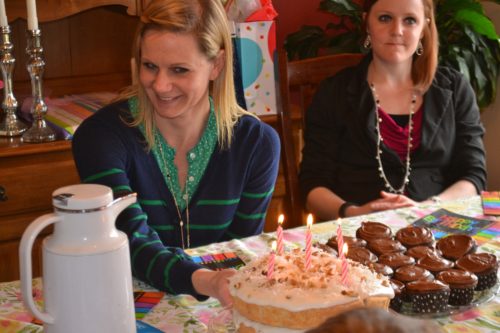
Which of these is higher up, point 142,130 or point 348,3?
point 348,3

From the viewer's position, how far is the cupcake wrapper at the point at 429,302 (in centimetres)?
128

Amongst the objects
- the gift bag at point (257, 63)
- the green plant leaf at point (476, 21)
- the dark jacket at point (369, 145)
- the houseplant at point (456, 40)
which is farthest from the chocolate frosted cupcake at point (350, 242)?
the green plant leaf at point (476, 21)

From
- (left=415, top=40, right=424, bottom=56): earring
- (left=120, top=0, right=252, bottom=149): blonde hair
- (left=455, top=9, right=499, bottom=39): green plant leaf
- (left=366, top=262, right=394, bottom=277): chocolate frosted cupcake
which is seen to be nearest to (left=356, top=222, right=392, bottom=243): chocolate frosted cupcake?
(left=366, top=262, right=394, bottom=277): chocolate frosted cupcake

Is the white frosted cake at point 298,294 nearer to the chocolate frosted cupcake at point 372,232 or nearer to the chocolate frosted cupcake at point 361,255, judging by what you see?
the chocolate frosted cupcake at point 361,255

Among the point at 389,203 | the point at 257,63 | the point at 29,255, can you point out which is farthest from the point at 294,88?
the point at 29,255

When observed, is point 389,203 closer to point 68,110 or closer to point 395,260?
point 395,260

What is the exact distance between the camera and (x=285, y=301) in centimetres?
111

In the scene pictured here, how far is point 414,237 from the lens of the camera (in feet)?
4.99

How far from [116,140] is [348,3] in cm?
167

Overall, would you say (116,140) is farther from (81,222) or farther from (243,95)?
(243,95)

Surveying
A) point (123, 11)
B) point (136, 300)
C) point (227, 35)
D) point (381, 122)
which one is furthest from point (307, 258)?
point (123, 11)

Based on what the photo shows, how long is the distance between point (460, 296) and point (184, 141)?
76cm

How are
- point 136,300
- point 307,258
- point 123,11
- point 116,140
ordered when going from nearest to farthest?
point 307,258
point 136,300
point 116,140
point 123,11

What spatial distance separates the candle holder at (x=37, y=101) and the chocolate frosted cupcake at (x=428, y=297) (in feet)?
4.71
